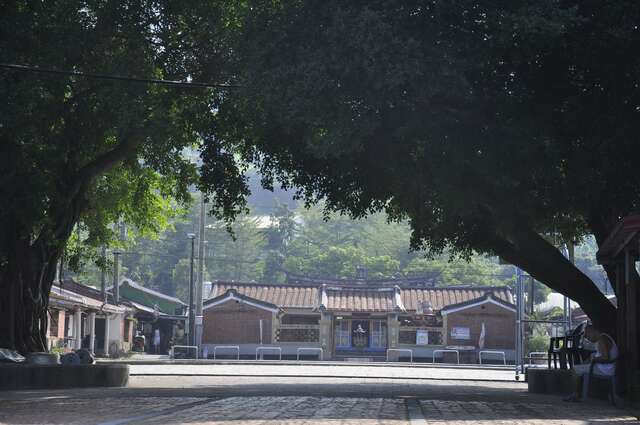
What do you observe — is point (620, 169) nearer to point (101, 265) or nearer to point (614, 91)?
point (614, 91)

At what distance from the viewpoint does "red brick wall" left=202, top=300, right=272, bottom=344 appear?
58.5 m

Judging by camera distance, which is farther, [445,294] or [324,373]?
[445,294]

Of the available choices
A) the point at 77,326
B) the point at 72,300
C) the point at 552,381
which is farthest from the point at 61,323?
the point at 552,381

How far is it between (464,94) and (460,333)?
42358 millimetres

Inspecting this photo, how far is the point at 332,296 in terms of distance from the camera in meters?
61.2

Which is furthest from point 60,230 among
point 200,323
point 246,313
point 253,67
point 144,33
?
point 246,313

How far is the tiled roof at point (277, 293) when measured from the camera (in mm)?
60625

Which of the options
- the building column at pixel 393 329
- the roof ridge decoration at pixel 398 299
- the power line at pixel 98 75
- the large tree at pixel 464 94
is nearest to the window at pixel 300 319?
the building column at pixel 393 329

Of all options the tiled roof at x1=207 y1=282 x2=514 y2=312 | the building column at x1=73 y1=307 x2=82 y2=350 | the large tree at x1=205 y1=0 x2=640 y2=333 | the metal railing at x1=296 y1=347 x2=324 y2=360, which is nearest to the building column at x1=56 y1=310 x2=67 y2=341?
the building column at x1=73 y1=307 x2=82 y2=350

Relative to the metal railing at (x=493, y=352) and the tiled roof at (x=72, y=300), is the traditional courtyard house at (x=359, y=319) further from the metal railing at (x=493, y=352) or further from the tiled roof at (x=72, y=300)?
the tiled roof at (x=72, y=300)

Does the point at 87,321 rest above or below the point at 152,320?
below

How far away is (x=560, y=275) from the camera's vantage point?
2219cm

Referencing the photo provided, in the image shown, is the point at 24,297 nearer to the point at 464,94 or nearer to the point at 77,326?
the point at 464,94

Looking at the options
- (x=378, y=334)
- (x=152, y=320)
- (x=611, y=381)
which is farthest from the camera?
(x=152, y=320)
